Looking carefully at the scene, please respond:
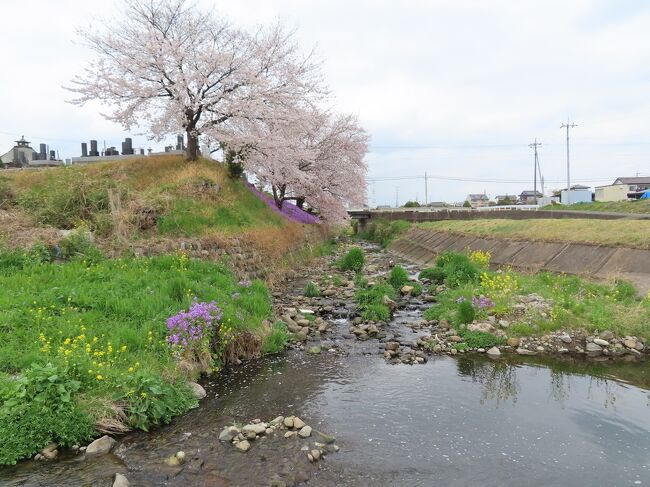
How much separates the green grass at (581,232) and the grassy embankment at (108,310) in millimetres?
14464

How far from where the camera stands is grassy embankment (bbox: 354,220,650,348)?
12.5m

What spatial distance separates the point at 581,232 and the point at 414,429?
17.5m

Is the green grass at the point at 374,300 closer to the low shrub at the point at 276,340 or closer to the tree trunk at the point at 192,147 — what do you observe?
the low shrub at the point at 276,340

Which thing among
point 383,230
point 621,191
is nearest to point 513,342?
point 383,230

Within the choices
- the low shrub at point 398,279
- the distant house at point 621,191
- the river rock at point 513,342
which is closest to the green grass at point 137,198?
the low shrub at point 398,279

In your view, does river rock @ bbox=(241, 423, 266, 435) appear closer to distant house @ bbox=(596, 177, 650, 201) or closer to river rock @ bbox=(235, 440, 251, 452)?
river rock @ bbox=(235, 440, 251, 452)

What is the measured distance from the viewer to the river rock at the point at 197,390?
9078 mm

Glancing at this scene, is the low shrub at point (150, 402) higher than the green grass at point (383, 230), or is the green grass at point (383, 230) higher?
the green grass at point (383, 230)

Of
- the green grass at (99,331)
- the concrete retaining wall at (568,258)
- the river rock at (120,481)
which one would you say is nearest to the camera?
the river rock at (120,481)

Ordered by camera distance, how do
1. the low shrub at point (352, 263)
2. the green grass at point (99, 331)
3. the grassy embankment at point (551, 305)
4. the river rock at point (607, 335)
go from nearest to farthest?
the green grass at point (99, 331)
the river rock at point (607, 335)
the grassy embankment at point (551, 305)
the low shrub at point (352, 263)

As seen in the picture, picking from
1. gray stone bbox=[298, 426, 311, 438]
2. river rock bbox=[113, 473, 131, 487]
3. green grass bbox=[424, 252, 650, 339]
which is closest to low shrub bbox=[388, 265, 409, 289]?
green grass bbox=[424, 252, 650, 339]

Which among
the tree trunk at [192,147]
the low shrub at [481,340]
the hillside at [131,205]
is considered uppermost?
the tree trunk at [192,147]

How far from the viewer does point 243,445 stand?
7.18m

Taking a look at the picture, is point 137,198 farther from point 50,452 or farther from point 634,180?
point 634,180
